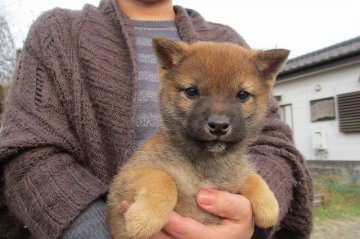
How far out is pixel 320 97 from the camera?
1446 cm

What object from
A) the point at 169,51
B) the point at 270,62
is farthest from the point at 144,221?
the point at 270,62

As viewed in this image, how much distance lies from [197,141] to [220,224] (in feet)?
1.55

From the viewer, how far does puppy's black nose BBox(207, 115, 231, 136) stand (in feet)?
7.71

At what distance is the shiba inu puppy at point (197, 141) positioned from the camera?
2311 mm

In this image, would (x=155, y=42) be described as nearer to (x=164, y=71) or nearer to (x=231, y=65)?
(x=164, y=71)

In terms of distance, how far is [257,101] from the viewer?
2766mm

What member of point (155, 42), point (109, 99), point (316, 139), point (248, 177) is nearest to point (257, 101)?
point (248, 177)

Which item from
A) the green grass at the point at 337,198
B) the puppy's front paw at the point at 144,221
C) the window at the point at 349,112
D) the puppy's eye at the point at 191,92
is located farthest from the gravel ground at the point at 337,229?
the puppy's front paw at the point at 144,221

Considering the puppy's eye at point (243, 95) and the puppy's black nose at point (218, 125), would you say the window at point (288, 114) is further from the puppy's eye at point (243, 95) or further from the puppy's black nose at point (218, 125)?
the puppy's black nose at point (218, 125)

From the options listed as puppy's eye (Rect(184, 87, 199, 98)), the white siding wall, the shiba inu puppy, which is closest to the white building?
the white siding wall

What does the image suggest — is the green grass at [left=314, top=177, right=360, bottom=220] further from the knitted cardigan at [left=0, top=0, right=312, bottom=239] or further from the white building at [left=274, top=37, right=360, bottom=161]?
the knitted cardigan at [left=0, top=0, right=312, bottom=239]

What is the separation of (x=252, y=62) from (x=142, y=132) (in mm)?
869

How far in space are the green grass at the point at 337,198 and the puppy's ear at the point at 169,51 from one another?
8438 mm

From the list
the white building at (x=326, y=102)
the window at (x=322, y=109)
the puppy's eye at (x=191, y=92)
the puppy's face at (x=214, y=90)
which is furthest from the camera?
the window at (x=322, y=109)
